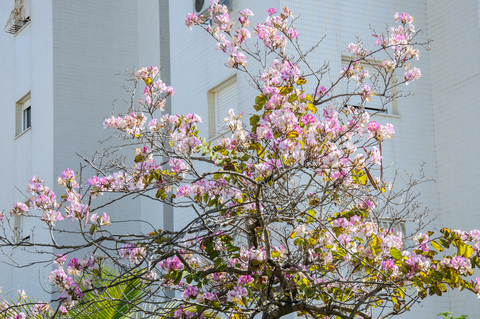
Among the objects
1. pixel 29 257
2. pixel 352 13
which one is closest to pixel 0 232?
pixel 29 257

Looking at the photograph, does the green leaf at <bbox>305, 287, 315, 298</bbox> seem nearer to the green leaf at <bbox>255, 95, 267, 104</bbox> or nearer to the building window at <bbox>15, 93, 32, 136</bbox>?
the green leaf at <bbox>255, 95, 267, 104</bbox>

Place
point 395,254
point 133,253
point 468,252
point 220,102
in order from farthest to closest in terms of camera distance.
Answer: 1. point 220,102
2. point 133,253
3. point 468,252
4. point 395,254

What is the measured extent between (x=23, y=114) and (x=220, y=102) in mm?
6936

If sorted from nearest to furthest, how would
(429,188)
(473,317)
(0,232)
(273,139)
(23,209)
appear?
(273,139) < (23,209) < (473,317) < (429,188) < (0,232)

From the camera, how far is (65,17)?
49.6ft

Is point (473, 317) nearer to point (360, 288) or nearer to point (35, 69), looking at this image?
point (360, 288)

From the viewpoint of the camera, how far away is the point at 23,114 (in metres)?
16.5

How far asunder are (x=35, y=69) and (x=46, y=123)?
170 cm

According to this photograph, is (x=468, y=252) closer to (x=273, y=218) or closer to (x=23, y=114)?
(x=273, y=218)

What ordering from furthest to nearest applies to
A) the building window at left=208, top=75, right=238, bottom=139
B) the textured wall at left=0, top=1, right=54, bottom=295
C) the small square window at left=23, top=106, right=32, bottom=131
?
the small square window at left=23, top=106, right=32, bottom=131 → the textured wall at left=0, top=1, right=54, bottom=295 → the building window at left=208, top=75, right=238, bottom=139

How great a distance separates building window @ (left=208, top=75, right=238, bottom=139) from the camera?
11.3 m

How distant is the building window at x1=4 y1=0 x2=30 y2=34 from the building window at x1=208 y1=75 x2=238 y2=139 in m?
7.04

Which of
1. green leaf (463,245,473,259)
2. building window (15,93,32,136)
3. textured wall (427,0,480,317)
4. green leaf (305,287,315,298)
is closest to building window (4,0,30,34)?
building window (15,93,32,136)

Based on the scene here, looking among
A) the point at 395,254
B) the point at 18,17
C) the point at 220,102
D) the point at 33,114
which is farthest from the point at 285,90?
the point at 18,17
